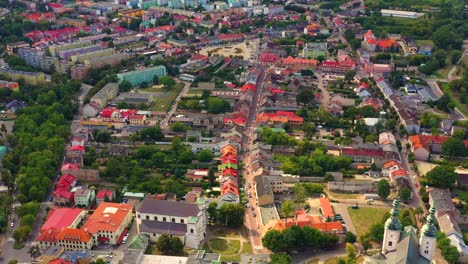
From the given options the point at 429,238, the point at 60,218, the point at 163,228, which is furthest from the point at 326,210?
the point at 60,218

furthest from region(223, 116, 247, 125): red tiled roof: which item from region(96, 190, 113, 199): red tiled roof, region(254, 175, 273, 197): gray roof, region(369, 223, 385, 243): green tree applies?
region(369, 223, 385, 243): green tree

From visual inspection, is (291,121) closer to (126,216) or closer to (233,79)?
(233,79)

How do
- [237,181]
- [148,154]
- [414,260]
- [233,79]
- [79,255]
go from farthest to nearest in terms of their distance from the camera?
[233,79]
[148,154]
[237,181]
[79,255]
[414,260]

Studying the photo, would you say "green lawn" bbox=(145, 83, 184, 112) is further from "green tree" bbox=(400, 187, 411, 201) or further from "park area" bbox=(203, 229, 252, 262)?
"green tree" bbox=(400, 187, 411, 201)

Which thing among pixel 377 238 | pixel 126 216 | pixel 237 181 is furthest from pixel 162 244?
pixel 377 238

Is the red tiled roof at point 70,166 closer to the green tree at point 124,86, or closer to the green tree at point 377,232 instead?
the green tree at point 124,86

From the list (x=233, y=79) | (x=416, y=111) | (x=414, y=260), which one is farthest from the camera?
(x=233, y=79)
